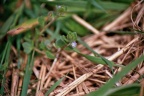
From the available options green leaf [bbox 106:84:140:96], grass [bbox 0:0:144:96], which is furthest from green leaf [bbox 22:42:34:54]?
green leaf [bbox 106:84:140:96]

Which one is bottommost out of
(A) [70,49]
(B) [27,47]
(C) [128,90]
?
(C) [128,90]

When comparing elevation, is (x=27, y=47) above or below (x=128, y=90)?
above

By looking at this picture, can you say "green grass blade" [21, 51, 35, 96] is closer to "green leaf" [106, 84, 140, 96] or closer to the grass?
the grass

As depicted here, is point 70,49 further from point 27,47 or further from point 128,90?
point 128,90

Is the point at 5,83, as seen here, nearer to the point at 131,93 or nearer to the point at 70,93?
the point at 70,93

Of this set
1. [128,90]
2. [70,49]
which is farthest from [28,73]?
[128,90]

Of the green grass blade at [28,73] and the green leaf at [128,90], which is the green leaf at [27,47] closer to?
the green grass blade at [28,73]

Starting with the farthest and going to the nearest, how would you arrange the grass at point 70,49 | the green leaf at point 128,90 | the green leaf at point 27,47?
the green leaf at point 27,47 < the grass at point 70,49 < the green leaf at point 128,90

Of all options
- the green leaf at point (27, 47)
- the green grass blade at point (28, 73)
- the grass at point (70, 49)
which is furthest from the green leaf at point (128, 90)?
the green leaf at point (27, 47)
